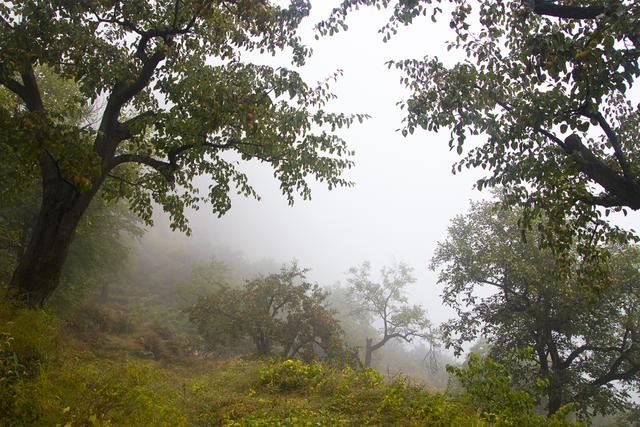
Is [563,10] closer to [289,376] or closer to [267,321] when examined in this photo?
[289,376]

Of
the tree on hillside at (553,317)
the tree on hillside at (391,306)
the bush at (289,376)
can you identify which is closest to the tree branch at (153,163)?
the bush at (289,376)

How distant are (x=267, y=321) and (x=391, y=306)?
71.6 ft

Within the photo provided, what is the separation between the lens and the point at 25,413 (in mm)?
4211

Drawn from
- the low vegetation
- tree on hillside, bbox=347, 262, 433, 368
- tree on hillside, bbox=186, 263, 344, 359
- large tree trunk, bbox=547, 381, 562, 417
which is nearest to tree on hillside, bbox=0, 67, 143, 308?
tree on hillside, bbox=186, 263, 344, 359

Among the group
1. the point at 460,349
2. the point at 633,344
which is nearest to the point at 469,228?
the point at 460,349

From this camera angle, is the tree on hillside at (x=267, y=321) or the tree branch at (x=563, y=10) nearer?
the tree branch at (x=563, y=10)

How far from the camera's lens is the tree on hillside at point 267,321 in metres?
21.3

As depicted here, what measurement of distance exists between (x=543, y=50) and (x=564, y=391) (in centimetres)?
1300

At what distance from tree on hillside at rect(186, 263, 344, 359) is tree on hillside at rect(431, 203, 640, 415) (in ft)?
22.7

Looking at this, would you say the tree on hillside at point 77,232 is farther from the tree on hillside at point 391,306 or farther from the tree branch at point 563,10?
the tree on hillside at point 391,306

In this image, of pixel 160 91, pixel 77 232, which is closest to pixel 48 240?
pixel 160 91

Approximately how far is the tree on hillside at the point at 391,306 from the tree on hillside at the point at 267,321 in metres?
13.3

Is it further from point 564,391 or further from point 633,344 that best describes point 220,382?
point 633,344

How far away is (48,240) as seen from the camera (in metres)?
7.79
